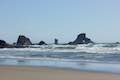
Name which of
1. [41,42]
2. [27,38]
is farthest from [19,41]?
[41,42]

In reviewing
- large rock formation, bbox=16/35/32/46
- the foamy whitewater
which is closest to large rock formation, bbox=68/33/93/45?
large rock formation, bbox=16/35/32/46

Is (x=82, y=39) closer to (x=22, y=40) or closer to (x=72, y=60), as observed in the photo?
(x=22, y=40)

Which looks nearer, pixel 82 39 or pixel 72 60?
pixel 72 60

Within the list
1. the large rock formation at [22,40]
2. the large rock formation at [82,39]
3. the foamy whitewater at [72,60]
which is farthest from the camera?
the large rock formation at [82,39]

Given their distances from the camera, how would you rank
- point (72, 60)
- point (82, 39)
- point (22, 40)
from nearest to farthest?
1. point (72, 60)
2. point (22, 40)
3. point (82, 39)

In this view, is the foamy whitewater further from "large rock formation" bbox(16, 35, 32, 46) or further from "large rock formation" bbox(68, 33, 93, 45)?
"large rock formation" bbox(68, 33, 93, 45)

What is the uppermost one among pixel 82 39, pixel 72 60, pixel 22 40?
pixel 22 40

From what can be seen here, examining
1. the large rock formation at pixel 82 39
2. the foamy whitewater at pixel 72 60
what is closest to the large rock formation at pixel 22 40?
the large rock formation at pixel 82 39

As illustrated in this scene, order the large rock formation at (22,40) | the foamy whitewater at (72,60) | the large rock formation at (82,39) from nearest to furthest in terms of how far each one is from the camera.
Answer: the foamy whitewater at (72,60)
the large rock formation at (22,40)
the large rock formation at (82,39)

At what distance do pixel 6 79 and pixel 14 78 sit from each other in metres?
0.32

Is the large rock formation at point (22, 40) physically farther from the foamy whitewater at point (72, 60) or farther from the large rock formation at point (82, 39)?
the foamy whitewater at point (72, 60)

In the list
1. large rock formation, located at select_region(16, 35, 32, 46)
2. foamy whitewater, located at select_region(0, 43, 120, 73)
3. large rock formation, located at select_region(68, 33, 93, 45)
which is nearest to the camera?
foamy whitewater, located at select_region(0, 43, 120, 73)

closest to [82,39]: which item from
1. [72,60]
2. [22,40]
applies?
[22,40]

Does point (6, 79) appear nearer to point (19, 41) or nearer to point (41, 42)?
point (19, 41)
